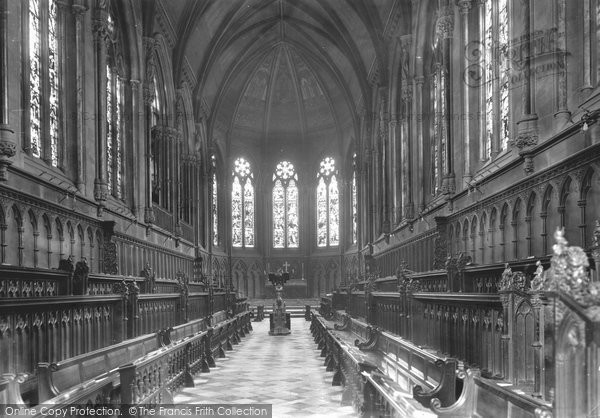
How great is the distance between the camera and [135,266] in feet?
60.2

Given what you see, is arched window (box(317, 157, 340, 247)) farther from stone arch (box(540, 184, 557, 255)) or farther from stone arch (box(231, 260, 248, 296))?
stone arch (box(540, 184, 557, 255))

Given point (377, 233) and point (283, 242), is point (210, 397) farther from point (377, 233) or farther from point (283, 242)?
point (283, 242)

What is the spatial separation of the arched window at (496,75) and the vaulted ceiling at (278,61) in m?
9.84

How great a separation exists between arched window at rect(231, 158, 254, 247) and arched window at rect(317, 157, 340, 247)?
4.17 meters

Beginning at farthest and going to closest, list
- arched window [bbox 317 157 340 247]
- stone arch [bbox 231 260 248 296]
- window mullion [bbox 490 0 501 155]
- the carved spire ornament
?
arched window [bbox 317 157 340 247]
stone arch [bbox 231 260 248 296]
window mullion [bbox 490 0 501 155]
the carved spire ornament

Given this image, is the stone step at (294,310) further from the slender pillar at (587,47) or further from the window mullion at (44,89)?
the slender pillar at (587,47)

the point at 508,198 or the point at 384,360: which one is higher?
the point at 508,198

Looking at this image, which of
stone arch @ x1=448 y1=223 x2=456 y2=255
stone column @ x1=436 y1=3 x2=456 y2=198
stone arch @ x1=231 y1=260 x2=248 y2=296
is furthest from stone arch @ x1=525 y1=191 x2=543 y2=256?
stone arch @ x1=231 y1=260 x2=248 y2=296

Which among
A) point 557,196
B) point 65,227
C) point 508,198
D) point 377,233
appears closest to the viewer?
point 557,196

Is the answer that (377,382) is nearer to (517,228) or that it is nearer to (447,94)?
(517,228)

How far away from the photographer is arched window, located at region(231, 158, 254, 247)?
3700 centimetres

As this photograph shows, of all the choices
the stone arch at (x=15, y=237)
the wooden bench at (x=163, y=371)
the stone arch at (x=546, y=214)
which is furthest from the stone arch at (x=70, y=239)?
the stone arch at (x=546, y=214)

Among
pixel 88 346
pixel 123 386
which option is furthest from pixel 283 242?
pixel 123 386

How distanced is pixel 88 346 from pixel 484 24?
1106cm
